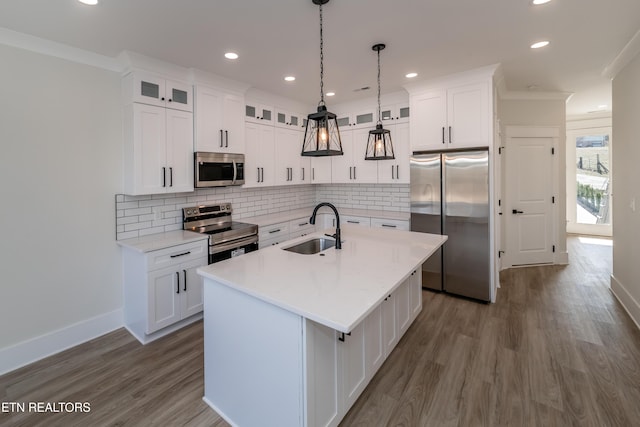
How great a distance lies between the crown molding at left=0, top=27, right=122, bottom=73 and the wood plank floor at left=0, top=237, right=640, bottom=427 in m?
2.65

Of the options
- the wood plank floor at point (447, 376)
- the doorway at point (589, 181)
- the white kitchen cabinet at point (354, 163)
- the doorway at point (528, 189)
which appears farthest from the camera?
the doorway at point (589, 181)

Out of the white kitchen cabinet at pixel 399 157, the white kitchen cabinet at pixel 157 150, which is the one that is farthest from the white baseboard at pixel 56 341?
the white kitchen cabinet at pixel 399 157

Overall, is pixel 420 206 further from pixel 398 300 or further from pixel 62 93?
Answer: pixel 62 93

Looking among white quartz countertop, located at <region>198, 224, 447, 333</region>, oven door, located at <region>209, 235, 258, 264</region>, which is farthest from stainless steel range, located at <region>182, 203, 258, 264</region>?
white quartz countertop, located at <region>198, 224, 447, 333</region>

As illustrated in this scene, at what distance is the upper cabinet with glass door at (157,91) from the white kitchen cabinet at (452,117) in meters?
2.82

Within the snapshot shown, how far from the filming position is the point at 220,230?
3576mm

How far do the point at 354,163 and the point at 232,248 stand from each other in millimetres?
2436

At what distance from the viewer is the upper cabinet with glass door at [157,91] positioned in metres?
2.95

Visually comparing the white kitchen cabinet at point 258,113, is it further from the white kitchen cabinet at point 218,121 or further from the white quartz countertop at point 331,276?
the white quartz countertop at point 331,276

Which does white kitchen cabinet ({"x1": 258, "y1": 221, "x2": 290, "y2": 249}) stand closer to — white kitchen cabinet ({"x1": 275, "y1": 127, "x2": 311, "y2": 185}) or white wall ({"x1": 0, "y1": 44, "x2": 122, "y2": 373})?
white kitchen cabinet ({"x1": 275, "y1": 127, "x2": 311, "y2": 185})

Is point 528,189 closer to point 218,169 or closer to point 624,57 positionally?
point 624,57

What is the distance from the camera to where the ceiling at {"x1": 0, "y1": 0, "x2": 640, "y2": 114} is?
85.2 inches

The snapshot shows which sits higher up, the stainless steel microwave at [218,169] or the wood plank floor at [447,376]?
the stainless steel microwave at [218,169]

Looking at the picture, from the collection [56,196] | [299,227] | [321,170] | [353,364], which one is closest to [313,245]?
[353,364]
